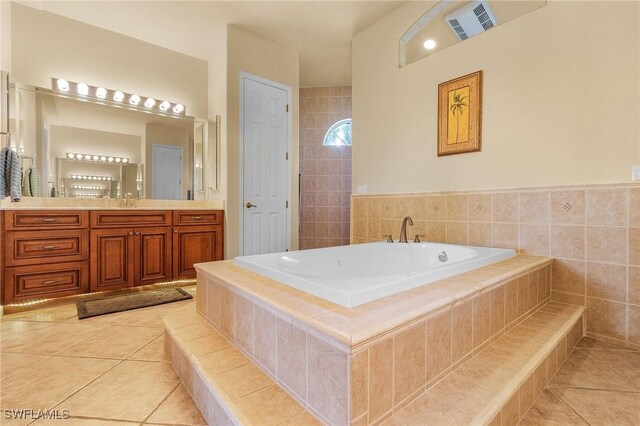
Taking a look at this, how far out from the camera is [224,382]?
0.98 metres

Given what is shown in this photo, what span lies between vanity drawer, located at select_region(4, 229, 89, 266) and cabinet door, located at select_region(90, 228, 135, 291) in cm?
8

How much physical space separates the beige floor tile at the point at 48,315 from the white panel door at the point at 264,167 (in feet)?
4.88

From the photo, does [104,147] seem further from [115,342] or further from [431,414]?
[431,414]

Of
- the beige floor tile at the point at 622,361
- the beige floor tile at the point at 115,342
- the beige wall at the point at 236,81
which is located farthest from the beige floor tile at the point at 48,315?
the beige floor tile at the point at 622,361

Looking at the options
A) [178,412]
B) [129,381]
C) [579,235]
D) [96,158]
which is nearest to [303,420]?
[178,412]

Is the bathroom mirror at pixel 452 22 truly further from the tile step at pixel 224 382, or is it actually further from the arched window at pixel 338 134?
the tile step at pixel 224 382

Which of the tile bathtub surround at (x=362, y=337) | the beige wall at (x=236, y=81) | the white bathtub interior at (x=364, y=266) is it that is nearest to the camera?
the tile bathtub surround at (x=362, y=337)

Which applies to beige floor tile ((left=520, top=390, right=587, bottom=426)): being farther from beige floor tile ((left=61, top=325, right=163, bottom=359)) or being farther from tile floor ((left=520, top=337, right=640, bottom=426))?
beige floor tile ((left=61, top=325, right=163, bottom=359))

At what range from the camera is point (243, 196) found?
321 cm

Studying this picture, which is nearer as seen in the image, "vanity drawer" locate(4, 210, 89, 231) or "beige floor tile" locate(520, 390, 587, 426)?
"beige floor tile" locate(520, 390, 587, 426)

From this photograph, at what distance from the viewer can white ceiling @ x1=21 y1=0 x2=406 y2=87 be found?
2748mm

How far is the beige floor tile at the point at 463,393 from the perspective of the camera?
0.86 metres

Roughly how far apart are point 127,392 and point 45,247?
174 centimetres

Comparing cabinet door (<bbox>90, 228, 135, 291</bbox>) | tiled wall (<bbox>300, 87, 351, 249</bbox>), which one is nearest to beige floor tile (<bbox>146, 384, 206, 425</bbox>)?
cabinet door (<bbox>90, 228, 135, 291</bbox>)
